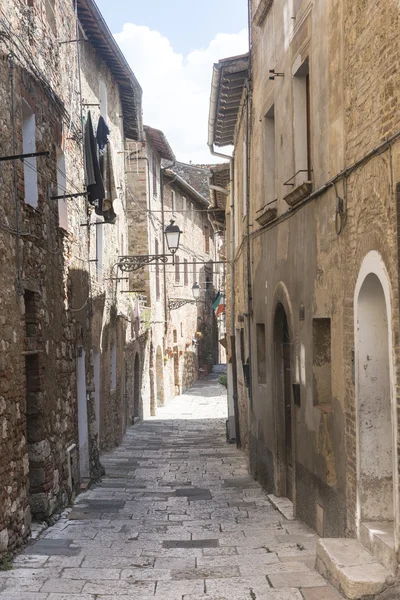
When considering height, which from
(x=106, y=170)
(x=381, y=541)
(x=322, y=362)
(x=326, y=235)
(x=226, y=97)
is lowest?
(x=381, y=541)

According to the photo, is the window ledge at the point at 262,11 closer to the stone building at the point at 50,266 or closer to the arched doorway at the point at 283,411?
the stone building at the point at 50,266

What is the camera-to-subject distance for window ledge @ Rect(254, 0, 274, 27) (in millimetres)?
10336

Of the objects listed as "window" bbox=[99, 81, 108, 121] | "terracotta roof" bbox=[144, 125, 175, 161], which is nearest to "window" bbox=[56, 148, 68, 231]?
"window" bbox=[99, 81, 108, 121]

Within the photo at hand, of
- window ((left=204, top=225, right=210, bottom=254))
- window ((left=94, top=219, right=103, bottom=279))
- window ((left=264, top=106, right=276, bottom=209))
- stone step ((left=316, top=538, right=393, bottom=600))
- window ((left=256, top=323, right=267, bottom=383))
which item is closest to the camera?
stone step ((left=316, top=538, right=393, bottom=600))

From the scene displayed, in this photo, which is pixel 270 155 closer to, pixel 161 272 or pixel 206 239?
pixel 161 272

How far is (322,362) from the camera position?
7.75 meters

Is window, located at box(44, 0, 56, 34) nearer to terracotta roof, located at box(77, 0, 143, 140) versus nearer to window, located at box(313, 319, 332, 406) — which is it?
terracotta roof, located at box(77, 0, 143, 140)

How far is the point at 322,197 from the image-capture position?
7441mm

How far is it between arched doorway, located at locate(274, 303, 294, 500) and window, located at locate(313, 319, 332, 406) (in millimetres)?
1983

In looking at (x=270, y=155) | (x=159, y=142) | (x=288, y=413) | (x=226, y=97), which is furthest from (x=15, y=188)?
(x=159, y=142)

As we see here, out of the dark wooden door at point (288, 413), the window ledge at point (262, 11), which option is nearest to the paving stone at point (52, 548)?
the dark wooden door at point (288, 413)

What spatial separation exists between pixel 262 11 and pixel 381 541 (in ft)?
25.9

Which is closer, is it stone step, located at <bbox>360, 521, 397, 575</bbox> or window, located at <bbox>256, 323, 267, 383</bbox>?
stone step, located at <bbox>360, 521, 397, 575</bbox>

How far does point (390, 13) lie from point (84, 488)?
814 centimetres
